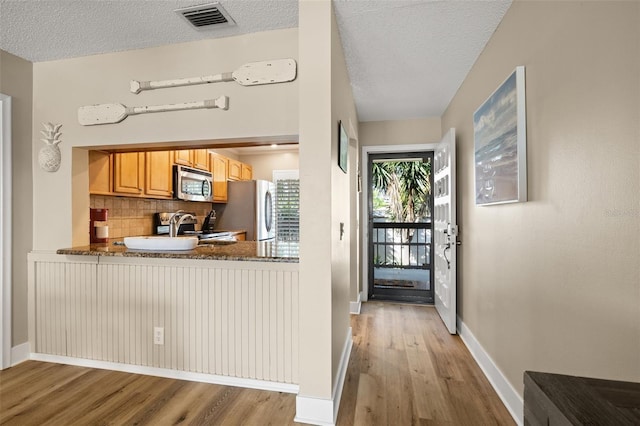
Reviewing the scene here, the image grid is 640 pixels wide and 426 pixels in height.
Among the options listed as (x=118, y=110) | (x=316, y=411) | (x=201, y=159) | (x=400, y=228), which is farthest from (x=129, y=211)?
(x=400, y=228)

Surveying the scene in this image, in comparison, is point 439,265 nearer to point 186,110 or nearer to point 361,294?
point 361,294

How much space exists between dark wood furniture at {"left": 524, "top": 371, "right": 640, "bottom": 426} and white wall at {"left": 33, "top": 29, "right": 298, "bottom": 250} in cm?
176

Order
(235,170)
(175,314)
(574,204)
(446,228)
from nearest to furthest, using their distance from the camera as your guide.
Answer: (574,204) < (175,314) < (446,228) < (235,170)

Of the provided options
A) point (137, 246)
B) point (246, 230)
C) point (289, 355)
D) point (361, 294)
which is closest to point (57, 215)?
point (137, 246)

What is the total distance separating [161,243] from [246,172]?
3.33m

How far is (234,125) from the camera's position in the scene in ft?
6.91

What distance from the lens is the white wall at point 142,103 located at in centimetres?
→ 204

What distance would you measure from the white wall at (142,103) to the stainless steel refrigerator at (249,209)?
94.9 inches

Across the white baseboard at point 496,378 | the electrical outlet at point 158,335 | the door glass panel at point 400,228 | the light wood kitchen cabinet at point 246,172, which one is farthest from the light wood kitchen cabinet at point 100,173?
the white baseboard at point 496,378

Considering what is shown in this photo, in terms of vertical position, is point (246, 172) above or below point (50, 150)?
above

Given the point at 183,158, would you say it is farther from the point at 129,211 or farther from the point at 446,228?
the point at 446,228

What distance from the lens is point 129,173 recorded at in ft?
9.61

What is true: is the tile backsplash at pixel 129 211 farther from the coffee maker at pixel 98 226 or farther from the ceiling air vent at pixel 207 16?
the ceiling air vent at pixel 207 16

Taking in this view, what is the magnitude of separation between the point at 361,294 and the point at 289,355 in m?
2.35
